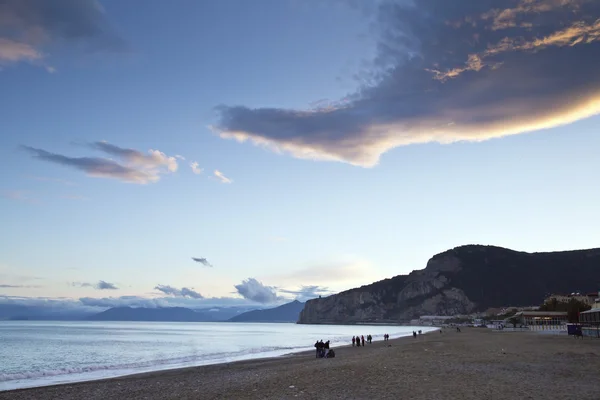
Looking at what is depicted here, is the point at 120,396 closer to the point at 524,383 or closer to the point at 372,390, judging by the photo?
the point at 372,390

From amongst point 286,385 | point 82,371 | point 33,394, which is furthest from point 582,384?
point 82,371

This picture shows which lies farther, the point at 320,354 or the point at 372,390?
the point at 320,354

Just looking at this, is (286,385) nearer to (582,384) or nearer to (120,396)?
(120,396)

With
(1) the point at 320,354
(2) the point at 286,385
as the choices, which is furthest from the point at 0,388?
(1) the point at 320,354

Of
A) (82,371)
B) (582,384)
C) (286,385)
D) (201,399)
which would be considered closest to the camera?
(582,384)

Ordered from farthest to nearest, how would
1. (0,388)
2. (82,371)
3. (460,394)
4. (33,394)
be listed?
(82,371)
(0,388)
(33,394)
(460,394)

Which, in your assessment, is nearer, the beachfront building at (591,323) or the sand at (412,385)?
the sand at (412,385)

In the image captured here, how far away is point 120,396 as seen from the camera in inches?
866

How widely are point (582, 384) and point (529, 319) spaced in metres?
111

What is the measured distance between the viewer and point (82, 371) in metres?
41.3

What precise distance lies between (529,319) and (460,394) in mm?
114785

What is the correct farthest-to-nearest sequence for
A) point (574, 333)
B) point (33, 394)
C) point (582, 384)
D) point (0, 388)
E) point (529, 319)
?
1. point (529, 319)
2. point (574, 333)
3. point (0, 388)
4. point (33, 394)
5. point (582, 384)

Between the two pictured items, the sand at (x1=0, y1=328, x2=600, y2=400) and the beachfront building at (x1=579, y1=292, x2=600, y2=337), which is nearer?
the sand at (x1=0, y1=328, x2=600, y2=400)

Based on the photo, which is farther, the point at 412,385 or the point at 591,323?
the point at 591,323
